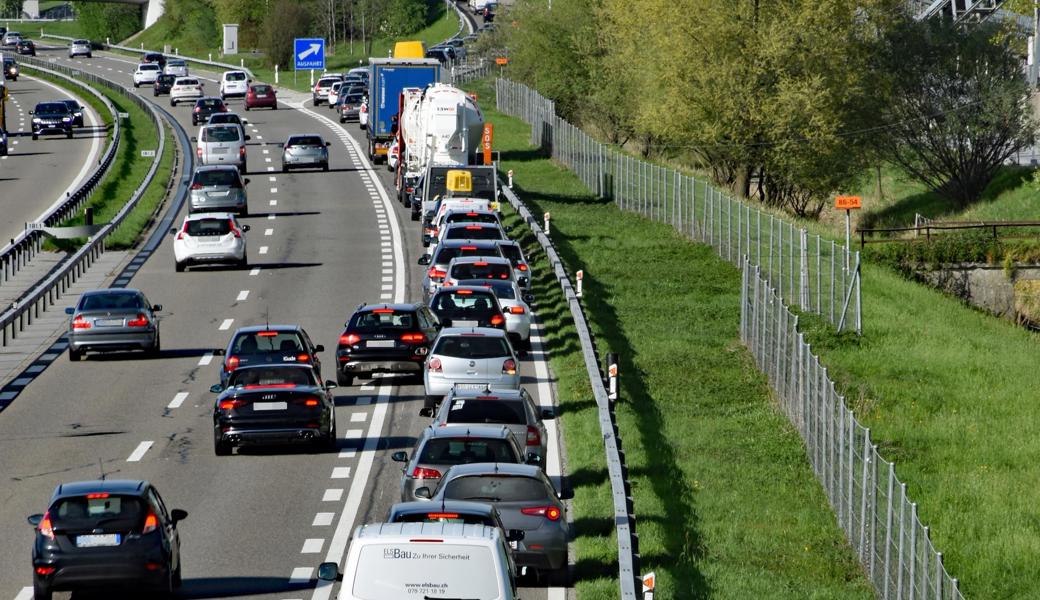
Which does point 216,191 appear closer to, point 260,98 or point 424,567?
point 424,567

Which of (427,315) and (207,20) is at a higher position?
(207,20)

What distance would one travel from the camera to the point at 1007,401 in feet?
114

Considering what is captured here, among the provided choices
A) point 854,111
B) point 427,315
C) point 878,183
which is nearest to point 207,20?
point 878,183

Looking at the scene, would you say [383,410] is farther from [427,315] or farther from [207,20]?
[207,20]

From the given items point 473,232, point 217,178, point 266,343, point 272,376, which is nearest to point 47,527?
point 272,376

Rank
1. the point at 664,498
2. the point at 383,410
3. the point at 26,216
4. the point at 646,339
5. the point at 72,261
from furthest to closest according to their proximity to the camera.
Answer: the point at 26,216
the point at 72,261
the point at 646,339
the point at 383,410
the point at 664,498

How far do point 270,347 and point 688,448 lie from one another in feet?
25.0

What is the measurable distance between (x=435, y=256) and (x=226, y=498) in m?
16.9

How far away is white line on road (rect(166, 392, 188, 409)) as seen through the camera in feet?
98.4

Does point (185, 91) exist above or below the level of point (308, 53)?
below

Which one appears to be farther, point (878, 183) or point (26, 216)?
point (878, 183)

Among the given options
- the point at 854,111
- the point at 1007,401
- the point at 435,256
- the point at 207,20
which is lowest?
the point at 1007,401

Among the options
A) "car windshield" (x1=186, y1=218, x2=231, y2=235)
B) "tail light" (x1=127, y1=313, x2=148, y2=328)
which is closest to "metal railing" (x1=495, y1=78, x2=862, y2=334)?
"car windshield" (x1=186, y1=218, x2=231, y2=235)

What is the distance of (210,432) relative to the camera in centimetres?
2777
